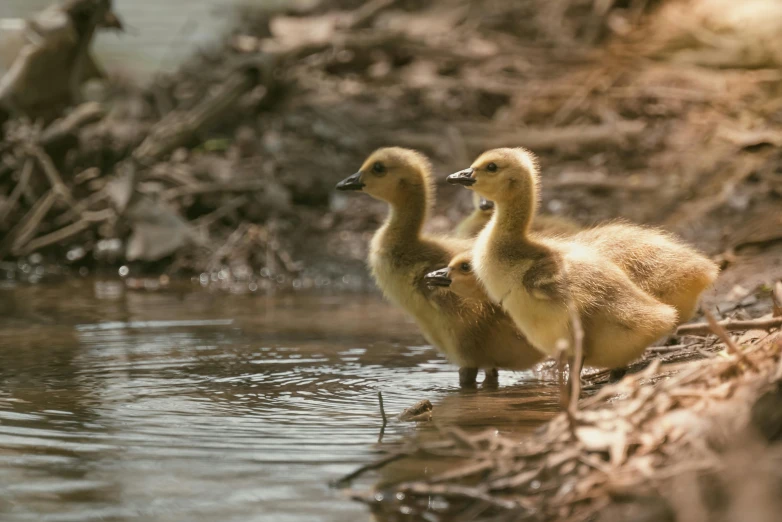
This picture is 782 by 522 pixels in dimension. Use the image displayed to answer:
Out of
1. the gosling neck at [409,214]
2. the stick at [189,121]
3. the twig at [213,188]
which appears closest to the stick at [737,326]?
the gosling neck at [409,214]

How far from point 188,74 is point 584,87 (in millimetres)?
4216

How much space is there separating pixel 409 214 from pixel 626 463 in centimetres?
285

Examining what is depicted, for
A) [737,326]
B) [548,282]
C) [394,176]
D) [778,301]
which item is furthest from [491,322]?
[737,326]

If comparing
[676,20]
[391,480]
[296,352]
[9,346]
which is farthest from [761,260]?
[676,20]

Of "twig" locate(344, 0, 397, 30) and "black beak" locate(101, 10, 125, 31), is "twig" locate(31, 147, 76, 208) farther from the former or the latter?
"twig" locate(344, 0, 397, 30)

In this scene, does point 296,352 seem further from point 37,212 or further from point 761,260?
Answer: point 37,212

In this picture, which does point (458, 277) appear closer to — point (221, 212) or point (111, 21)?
point (221, 212)

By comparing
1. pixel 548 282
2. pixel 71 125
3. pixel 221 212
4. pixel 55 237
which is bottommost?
pixel 548 282

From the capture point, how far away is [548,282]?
479 centimetres

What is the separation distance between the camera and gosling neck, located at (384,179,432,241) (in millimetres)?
5939

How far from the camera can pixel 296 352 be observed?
6285 millimetres

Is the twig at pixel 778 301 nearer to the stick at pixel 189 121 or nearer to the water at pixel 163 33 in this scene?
the stick at pixel 189 121

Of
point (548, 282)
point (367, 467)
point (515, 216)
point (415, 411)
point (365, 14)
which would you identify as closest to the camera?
point (367, 467)

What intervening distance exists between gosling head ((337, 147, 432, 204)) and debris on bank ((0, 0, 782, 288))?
7.17ft
